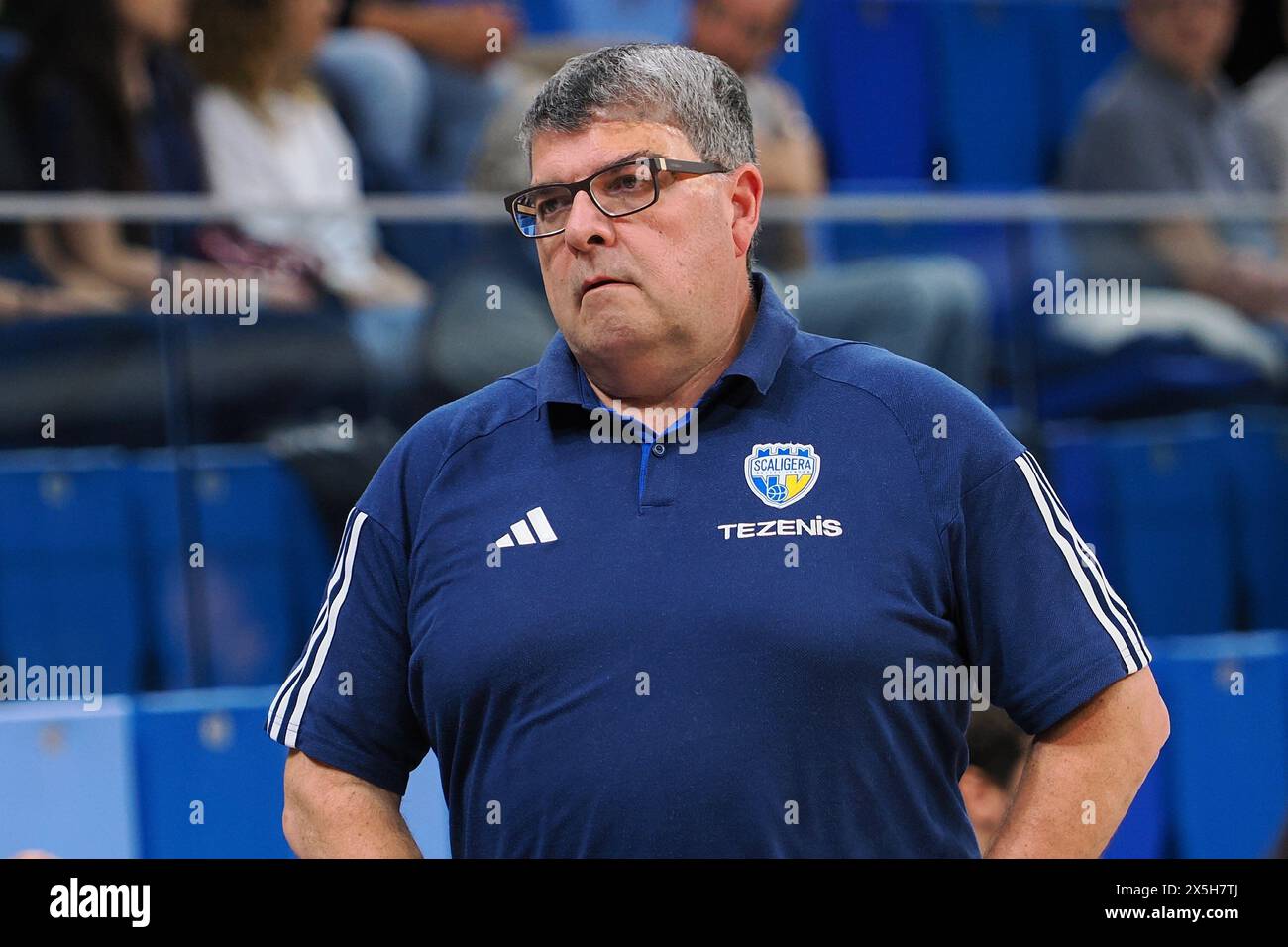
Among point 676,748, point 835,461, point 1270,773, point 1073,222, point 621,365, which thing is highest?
point 1073,222

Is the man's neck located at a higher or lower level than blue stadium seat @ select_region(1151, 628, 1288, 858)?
higher

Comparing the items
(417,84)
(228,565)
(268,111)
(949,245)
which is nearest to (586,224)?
(228,565)

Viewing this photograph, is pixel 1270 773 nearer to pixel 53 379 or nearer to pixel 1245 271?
pixel 1245 271

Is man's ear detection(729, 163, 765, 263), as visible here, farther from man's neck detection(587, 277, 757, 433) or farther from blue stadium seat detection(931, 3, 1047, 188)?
blue stadium seat detection(931, 3, 1047, 188)

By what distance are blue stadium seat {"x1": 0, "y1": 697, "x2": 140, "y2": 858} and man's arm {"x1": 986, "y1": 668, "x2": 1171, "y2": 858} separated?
1396 millimetres

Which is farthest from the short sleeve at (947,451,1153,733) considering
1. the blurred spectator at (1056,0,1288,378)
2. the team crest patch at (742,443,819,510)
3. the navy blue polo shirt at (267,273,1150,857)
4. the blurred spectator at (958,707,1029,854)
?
the blurred spectator at (1056,0,1288,378)

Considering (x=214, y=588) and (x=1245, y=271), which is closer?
(x=214, y=588)

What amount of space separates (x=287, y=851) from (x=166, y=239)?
1155 mm

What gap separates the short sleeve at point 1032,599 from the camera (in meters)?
1.71

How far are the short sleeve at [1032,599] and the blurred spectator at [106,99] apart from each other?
90.0 inches

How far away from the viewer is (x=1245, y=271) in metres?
3.42

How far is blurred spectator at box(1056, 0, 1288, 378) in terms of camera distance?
3.32 m

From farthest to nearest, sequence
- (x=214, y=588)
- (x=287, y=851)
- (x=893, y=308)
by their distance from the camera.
Answer: 1. (x=893, y=308)
2. (x=214, y=588)
3. (x=287, y=851)
